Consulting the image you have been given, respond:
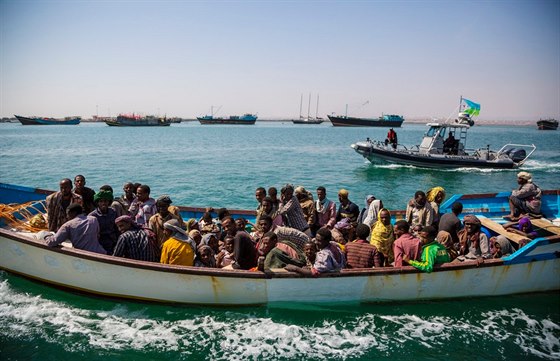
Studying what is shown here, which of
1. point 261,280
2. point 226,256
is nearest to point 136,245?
point 226,256

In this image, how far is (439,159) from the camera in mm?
23297

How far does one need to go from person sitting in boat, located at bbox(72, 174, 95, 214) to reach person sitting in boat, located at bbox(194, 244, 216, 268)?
2.70 metres

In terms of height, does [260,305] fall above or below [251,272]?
below

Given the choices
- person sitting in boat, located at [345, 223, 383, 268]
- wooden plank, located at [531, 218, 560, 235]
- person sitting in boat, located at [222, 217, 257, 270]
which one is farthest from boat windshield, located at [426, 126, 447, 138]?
person sitting in boat, located at [222, 217, 257, 270]

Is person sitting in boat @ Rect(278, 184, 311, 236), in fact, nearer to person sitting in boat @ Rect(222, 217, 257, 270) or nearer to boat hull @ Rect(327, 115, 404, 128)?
person sitting in boat @ Rect(222, 217, 257, 270)

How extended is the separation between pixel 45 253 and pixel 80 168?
80.8 ft

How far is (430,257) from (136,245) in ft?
16.3

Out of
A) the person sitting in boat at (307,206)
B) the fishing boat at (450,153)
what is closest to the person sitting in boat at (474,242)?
the person sitting in boat at (307,206)

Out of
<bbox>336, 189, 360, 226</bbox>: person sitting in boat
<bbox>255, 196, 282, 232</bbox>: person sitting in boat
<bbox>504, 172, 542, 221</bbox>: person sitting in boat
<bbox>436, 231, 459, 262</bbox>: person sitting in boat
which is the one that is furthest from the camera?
<bbox>504, 172, 542, 221</bbox>: person sitting in boat

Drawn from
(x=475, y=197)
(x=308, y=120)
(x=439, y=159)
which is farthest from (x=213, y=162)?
(x=308, y=120)

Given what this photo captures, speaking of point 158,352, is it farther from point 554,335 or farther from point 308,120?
point 308,120

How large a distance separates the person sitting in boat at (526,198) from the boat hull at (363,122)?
104m

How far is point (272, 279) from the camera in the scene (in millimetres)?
5777

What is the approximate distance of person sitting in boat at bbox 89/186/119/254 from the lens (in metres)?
5.84
